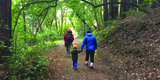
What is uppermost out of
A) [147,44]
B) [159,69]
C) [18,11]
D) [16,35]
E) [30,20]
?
[18,11]

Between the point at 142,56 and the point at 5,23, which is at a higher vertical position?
the point at 5,23

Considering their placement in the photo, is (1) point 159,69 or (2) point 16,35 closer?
A: (2) point 16,35

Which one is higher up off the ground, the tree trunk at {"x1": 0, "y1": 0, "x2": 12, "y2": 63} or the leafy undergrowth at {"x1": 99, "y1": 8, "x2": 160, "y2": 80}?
the tree trunk at {"x1": 0, "y1": 0, "x2": 12, "y2": 63}

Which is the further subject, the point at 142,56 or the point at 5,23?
the point at 142,56

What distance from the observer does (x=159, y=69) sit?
4.18 metres

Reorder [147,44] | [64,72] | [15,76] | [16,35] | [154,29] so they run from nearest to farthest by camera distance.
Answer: [15,76] → [16,35] → [64,72] → [147,44] → [154,29]

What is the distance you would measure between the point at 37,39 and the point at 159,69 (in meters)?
4.94

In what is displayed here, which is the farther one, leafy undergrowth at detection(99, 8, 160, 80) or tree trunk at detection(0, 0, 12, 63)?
leafy undergrowth at detection(99, 8, 160, 80)

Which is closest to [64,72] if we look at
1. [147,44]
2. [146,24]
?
[147,44]

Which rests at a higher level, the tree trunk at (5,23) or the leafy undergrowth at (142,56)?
the tree trunk at (5,23)

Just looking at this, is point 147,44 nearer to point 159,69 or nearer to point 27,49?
point 159,69

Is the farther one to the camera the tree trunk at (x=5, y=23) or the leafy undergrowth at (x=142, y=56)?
the leafy undergrowth at (x=142, y=56)

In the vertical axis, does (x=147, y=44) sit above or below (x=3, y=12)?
below

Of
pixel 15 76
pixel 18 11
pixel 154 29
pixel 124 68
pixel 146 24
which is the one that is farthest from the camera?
pixel 146 24
